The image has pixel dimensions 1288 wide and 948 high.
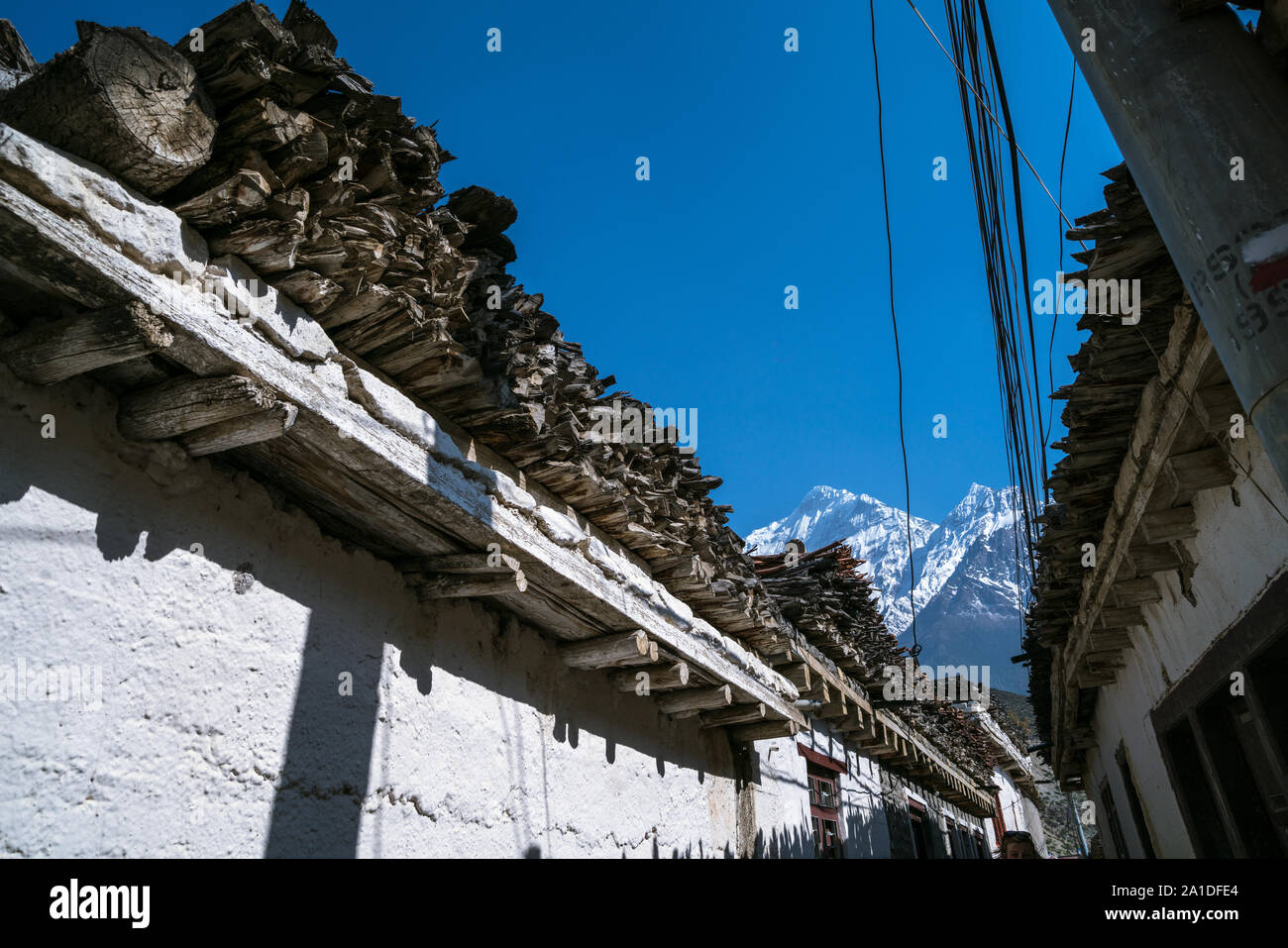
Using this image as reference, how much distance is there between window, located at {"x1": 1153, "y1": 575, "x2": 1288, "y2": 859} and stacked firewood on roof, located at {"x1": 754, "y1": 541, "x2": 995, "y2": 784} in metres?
3.13

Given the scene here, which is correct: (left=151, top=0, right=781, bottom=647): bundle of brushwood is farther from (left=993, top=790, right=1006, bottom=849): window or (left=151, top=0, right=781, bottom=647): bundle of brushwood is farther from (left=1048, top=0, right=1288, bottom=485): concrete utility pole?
(left=993, top=790, right=1006, bottom=849): window

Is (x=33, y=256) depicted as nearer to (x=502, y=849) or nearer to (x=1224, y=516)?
(x=502, y=849)

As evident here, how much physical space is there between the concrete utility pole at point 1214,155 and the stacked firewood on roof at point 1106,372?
0.70 m

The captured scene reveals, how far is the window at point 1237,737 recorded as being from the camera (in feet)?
12.4

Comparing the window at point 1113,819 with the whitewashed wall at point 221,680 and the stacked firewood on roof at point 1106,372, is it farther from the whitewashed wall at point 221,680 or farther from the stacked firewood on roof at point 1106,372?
the whitewashed wall at point 221,680

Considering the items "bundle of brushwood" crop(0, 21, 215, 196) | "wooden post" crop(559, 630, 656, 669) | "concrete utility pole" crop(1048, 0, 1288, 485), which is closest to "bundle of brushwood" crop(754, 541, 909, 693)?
"wooden post" crop(559, 630, 656, 669)

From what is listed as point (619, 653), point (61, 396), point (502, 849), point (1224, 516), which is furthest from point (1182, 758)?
point (61, 396)

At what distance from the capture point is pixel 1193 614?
461cm

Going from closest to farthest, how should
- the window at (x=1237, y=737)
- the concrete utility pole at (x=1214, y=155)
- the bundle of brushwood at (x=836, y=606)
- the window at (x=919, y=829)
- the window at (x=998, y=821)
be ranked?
the concrete utility pole at (x=1214, y=155), the window at (x=1237, y=737), the bundle of brushwood at (x=836, y=606), the window at (x=919, y=829), the window at (x=998, y=821)

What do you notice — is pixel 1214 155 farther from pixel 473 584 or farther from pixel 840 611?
pixel 840 611

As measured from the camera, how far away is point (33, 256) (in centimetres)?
188

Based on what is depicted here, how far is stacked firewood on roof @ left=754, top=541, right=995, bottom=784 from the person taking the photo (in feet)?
26.8

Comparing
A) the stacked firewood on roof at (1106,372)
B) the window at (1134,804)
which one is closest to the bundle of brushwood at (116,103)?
the stacked firewood on roof at (1106,372)
